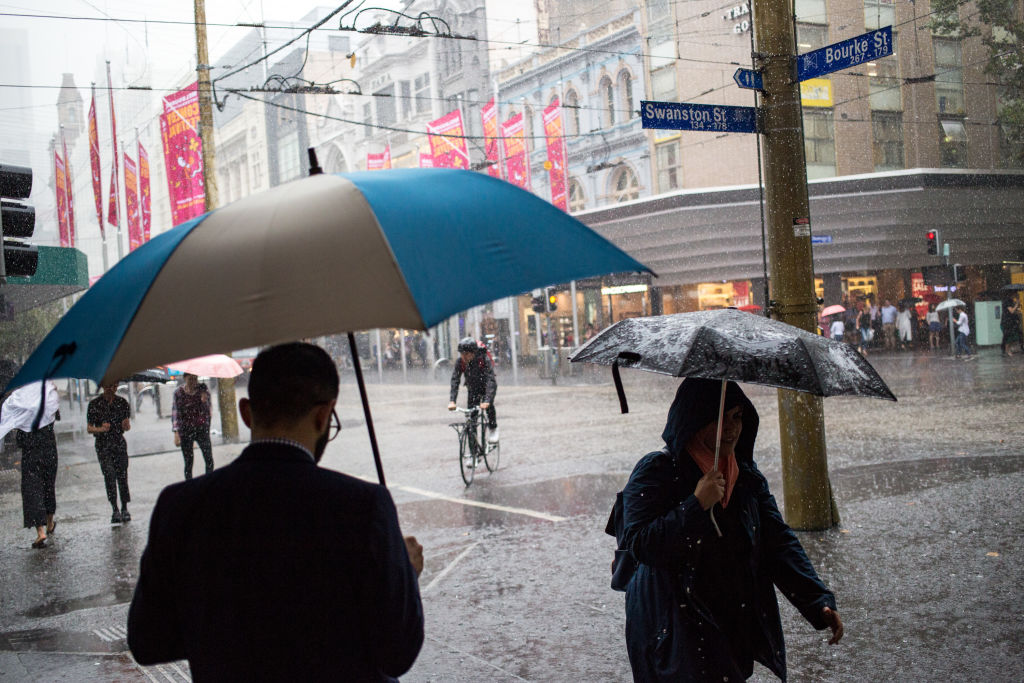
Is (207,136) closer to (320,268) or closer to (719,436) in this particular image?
(719,436)

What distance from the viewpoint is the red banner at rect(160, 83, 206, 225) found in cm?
1994

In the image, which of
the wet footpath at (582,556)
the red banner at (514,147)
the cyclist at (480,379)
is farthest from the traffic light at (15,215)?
the red banner at (514,147)

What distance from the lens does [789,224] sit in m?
7.38

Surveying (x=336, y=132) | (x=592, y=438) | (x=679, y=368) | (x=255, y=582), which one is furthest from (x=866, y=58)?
(x=336, y=132)

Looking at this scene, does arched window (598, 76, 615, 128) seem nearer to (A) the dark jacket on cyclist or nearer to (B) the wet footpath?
(B) the wet footpath

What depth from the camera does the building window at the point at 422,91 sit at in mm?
51844

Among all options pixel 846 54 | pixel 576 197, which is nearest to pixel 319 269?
pixel 846 54

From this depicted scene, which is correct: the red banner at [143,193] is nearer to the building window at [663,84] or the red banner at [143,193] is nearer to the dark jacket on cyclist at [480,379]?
the building window at [663,84]

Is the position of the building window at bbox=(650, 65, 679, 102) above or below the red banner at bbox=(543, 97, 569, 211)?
above

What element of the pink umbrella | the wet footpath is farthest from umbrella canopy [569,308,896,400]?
the pink umbrella

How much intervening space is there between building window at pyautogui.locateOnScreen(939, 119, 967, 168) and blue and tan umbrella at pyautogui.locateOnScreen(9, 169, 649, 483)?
37.3m

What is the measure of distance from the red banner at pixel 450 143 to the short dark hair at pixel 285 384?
29.8 m

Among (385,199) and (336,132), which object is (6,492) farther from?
(336,132)

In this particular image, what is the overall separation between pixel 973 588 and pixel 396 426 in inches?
594
